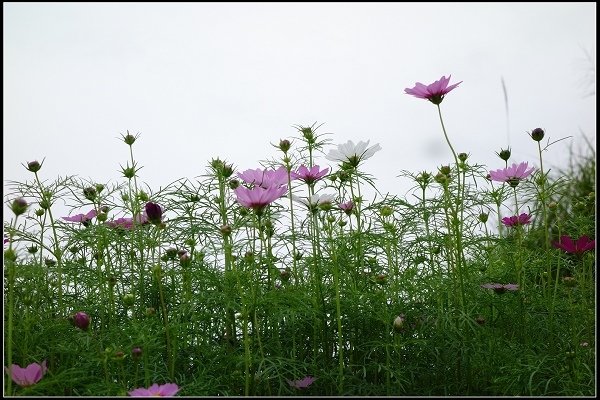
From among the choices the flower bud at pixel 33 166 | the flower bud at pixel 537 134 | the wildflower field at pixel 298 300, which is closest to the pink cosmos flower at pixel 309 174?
the wildflower field at pixel 298 300

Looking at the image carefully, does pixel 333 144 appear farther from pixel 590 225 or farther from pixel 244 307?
pixel 590 225

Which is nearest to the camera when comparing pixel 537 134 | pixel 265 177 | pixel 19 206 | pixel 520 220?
pixel 19 206

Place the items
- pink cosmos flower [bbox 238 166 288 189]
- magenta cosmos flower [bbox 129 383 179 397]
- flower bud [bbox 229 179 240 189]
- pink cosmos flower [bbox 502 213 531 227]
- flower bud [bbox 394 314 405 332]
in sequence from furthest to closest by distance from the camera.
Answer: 1. pink cosmos flower [bbox 502 213 531 227]
2. flower bud [bbox 229 179 240 189]
3. pink cosmos flower [bbox 238 166 288 189]
4. flower bud [bbox 394 314 405 332]
5. magenta cosmos flower [bbox 129 383 179 397]

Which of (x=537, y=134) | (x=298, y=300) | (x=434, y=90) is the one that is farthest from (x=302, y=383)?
(x=537, y=134)

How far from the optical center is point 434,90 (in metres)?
1.54

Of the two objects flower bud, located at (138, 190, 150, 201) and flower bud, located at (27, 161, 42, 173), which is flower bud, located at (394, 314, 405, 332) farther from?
flower bud, located at (27, 161, 42, 173)

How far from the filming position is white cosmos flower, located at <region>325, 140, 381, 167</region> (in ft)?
5.21

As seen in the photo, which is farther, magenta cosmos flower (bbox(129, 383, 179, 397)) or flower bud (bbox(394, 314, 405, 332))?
flower bud (bbox(394, 314, 405, 332))

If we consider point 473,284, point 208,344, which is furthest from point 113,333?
point 473,284

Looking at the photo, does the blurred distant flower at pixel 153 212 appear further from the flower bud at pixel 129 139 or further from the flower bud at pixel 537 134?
the flower bud at pixel 537 134

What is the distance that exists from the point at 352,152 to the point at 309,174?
0.12 meters

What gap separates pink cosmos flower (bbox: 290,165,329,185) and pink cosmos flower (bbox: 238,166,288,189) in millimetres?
36

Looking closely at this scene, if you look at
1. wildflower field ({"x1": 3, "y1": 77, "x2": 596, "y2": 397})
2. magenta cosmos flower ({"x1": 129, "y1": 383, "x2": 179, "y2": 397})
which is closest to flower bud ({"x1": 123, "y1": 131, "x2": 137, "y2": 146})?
wildflower field ({"x1": 3, "y1": 77, "x2": 596, "y2": 397})

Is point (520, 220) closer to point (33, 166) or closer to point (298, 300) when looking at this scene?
point (298, 300)
